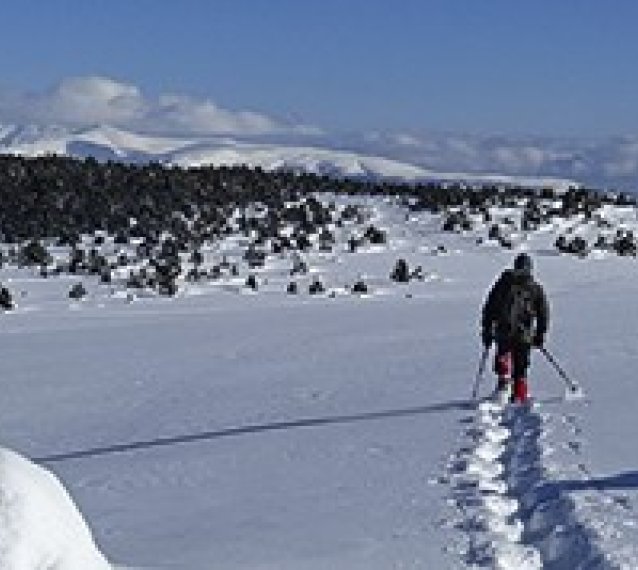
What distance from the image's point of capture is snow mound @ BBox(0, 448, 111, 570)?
5.54 m

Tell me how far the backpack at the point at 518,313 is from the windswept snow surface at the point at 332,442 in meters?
0.73

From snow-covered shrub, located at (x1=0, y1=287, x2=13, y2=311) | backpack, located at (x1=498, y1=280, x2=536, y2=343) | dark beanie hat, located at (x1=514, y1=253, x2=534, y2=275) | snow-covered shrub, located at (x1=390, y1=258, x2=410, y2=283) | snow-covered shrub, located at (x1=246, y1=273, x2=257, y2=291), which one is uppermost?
dark beanie hat, located at (x1=514, y1=253, x2=534, y2=275)

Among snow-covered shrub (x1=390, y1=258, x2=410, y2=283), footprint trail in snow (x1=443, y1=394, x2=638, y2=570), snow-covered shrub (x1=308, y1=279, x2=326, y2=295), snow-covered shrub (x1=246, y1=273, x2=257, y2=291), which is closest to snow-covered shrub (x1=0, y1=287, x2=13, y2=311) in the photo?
snow-covered shrub (x1=246, y1=273, x2=257, y2=291)

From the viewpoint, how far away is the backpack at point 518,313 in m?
15.2

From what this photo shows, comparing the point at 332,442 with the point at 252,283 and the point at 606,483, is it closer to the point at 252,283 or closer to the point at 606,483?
the point at 606,483

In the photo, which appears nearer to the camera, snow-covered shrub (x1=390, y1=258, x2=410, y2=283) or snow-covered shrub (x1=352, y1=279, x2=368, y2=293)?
snow-covered shrub (x1=352, y1=279, x2=368, y2=293)

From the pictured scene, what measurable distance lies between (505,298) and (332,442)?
3.20 metres

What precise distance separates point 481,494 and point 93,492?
10.6ft

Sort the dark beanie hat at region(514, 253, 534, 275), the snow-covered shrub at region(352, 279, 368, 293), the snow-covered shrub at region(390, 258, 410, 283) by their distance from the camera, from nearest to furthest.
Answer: the dark beanie hat at region(514, 253, 534, 275), the snow-covered shrub at region(352, 279, 368, 293), the snow-covered shrub at region(390, 258, 410, 283)

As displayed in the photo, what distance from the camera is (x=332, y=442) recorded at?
42.7 ft

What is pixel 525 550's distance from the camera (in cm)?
819

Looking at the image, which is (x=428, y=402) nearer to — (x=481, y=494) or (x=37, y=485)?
(x=481, y=494)

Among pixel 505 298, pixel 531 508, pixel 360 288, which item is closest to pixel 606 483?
pixel 531 508

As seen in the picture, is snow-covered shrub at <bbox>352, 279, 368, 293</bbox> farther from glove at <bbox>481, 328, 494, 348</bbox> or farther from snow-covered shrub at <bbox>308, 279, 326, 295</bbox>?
glove at <bbox>481, 328, 494, 348</bbox>
